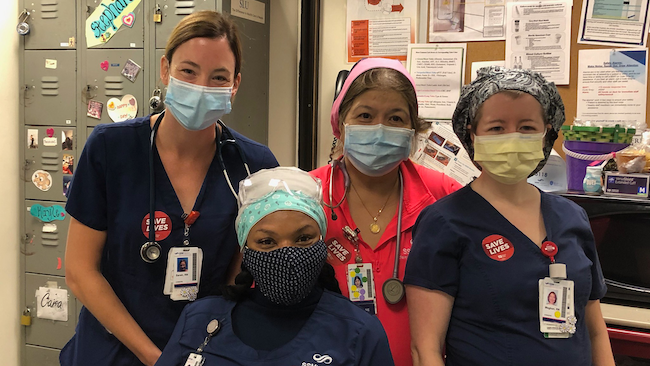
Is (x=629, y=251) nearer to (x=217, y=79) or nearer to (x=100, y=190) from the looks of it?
(x=217, y=79)

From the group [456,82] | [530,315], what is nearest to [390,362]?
[530,315]

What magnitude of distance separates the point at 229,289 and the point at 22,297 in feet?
8.50

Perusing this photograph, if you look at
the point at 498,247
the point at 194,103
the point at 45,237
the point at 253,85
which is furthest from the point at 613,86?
the point at 45,237

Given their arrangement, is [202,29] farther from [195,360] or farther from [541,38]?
[541,38]

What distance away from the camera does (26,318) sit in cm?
310

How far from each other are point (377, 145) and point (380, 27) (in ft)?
5.26

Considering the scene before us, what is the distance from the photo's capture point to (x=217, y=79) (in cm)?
148

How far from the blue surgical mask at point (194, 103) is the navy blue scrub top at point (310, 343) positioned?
0.56m

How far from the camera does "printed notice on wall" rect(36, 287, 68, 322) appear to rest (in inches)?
119

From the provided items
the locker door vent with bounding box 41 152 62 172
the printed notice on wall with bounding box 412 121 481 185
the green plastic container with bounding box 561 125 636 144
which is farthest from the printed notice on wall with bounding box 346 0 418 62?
the locker door vent with bounding box 41 152 62 172

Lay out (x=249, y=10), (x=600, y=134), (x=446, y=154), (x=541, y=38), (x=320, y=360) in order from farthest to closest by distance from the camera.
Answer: (x=249, y=10) → (x=446, y=154) → (x=541, y=38) → (x=600, y=134) → (x=320, y=360)

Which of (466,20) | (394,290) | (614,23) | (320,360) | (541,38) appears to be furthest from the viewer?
(466,20)

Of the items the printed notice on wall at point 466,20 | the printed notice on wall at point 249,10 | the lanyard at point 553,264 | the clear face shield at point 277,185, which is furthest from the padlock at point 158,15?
→ the lanyard at point 553,264

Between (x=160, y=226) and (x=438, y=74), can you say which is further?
(x=438, y=74)
